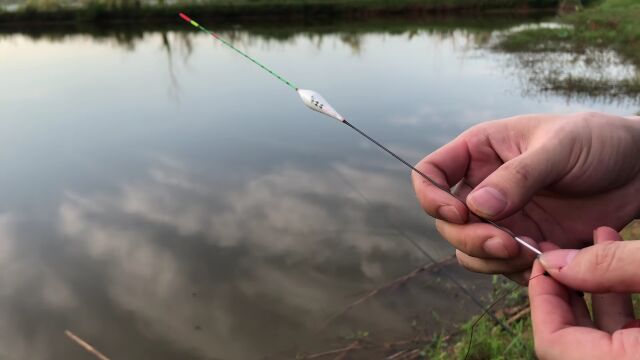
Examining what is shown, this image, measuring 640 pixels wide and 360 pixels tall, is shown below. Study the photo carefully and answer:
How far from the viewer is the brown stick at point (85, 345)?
324 cm

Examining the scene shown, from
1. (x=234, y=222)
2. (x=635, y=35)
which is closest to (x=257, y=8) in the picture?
(x=635, y=35)

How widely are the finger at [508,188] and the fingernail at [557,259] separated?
178 millimetres

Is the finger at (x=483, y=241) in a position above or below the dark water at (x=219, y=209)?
above

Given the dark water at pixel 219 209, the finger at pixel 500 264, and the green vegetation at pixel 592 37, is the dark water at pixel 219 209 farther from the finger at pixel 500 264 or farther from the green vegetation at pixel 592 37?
the green vegetation at pixel 592 37

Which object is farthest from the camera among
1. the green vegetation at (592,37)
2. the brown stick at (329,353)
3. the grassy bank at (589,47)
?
the green vegetation at (592,37)

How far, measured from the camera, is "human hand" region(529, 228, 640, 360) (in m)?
1.05

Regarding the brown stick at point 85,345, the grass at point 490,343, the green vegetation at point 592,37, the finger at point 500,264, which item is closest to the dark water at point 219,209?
the brown stick at point 85,345

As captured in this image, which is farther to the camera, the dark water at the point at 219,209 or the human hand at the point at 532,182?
the dark water at the point at 219,209

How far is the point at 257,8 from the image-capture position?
1003 inches

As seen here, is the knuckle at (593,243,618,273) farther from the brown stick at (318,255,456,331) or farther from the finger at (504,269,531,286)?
the brown stick at (318,255,456,331)

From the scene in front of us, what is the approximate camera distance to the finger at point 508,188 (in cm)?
138

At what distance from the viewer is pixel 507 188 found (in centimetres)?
139

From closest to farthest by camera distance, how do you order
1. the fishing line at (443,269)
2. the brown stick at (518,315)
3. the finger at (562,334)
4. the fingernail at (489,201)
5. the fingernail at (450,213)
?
the finger at (562,334) < the fingernail at (489,201) < the fingernail at (450,213) < the fishing line at (443,269) < the brown stick at (518,315)

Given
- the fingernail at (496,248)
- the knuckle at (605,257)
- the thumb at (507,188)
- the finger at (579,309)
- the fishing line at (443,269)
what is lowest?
the fishing line at (443,269)
